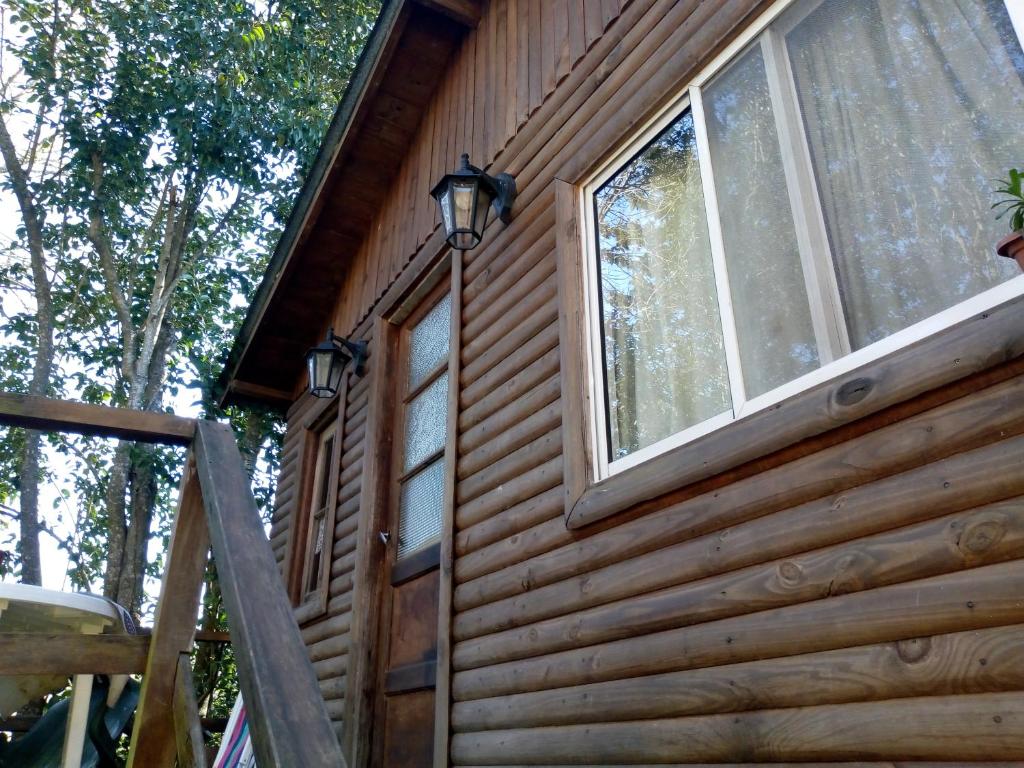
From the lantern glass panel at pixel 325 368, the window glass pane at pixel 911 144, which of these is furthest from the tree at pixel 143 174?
the window glass pane at pixel 911 144

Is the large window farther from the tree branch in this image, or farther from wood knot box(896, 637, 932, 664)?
the tree branch

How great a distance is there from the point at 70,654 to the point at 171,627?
0.24m

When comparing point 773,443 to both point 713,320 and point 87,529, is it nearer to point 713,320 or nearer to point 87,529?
point 713,320

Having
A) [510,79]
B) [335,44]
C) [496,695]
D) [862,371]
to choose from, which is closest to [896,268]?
[862,371]

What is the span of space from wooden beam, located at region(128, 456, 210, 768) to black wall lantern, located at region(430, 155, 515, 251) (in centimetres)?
192

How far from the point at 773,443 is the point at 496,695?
1594mm

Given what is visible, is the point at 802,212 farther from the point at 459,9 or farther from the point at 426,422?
the point at 459,9

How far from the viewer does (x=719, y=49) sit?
9.09 feet

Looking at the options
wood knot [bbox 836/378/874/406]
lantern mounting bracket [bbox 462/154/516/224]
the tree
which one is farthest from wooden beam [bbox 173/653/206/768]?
the tree

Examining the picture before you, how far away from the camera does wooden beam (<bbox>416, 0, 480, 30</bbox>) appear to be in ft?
16.3

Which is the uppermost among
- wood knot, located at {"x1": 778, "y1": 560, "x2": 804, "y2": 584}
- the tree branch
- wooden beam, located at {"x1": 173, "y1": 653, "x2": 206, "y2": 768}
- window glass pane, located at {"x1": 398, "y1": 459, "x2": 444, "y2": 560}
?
the tree branch

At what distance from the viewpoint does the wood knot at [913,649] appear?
1.72 metres

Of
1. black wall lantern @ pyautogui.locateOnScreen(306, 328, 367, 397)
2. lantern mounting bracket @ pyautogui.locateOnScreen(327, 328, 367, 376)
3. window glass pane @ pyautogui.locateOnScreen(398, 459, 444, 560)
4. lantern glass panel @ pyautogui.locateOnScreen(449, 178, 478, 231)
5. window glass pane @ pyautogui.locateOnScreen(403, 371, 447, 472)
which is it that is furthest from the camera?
black wall lantern @ pyautogui.locateOnScreen(306, 328, 367, 397)

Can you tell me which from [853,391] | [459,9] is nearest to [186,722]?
[853,391]
